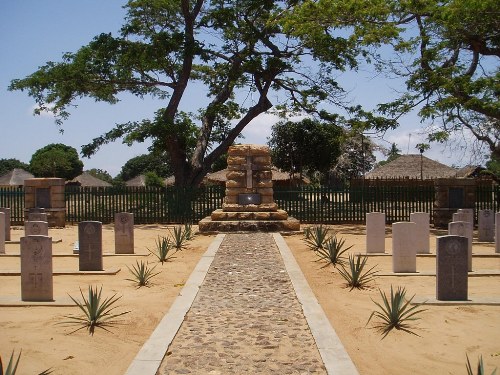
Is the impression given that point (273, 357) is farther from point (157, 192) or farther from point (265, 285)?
point (157, 192)

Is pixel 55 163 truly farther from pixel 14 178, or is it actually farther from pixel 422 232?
pixel 422 232

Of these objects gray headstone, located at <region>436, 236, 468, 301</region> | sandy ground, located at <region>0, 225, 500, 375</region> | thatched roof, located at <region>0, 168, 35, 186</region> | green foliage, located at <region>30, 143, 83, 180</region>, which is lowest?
sandy ground, located at <region>0, 225, 500, 375</region>

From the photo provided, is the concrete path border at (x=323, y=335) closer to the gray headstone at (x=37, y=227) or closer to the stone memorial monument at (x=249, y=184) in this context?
the gray headstone at (x=37, y=227)

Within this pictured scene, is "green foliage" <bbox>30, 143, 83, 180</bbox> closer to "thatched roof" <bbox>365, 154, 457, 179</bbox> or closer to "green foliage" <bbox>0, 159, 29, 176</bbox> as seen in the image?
"green foliage" <bbox>0, 159, 29, 176</bbox>

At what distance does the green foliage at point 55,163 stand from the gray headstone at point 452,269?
182ft

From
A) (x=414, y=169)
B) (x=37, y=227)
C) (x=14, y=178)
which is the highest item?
(x=414, y=169)

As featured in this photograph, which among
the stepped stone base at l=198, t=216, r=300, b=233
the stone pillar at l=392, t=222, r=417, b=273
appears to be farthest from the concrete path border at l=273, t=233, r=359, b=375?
the stepped stone base at l=198, t=216, r=300, b=233

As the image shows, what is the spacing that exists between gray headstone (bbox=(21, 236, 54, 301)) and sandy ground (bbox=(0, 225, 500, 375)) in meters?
0.39

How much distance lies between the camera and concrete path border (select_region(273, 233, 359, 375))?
5363 mm

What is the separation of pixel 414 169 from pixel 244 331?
4099 centimetres

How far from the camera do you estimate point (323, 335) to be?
20.9 ft

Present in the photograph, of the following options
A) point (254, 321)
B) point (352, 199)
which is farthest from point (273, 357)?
point (352, 199)

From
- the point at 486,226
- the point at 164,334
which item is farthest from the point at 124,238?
the point at 486,226

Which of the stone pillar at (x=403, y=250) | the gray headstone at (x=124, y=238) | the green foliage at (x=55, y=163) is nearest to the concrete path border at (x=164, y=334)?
the stone pillar at (x=403, y=250)
